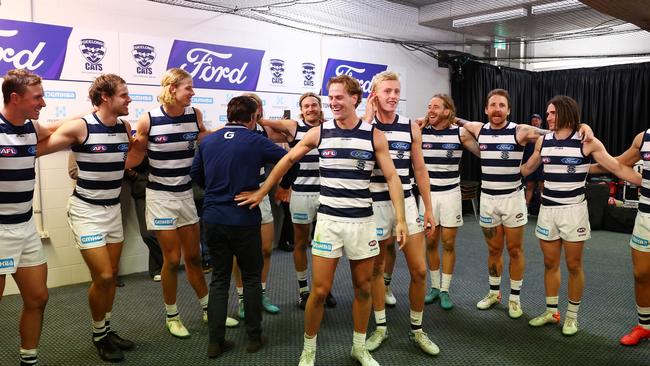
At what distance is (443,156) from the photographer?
3.63 meters

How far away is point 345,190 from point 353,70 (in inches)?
183

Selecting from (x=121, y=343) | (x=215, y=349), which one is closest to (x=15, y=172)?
(x=121, y=343)

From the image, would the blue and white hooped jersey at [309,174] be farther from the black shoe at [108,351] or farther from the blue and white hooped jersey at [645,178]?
the blue and white hooped jersey at [645,178]

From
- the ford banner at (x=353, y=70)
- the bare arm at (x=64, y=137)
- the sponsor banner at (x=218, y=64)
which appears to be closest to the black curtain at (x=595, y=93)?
the ford banner at (x=353, y=70)

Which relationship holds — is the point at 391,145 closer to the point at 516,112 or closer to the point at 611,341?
the point at 611,341

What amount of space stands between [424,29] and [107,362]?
6.88 metres

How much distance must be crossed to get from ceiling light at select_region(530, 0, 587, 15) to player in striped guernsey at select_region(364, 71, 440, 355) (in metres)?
4.75

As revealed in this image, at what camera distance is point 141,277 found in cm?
483

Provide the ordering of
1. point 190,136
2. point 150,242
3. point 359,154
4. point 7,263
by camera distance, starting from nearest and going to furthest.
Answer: point 7,263 → point 359,154 → point 190,136 → point 150,242

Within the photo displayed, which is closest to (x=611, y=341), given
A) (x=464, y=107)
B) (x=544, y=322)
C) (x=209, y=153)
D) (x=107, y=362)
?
(x=544, y=322)

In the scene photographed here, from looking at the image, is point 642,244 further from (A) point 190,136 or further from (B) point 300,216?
(A) point 190,136

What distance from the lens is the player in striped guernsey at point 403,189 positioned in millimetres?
2859

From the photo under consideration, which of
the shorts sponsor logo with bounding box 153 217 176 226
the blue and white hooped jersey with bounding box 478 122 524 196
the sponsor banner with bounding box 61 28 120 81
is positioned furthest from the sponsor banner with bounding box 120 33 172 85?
the blue and white hooped jersey with bounding box 478 122 524 196

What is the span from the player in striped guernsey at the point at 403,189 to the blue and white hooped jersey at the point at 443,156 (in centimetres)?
69
